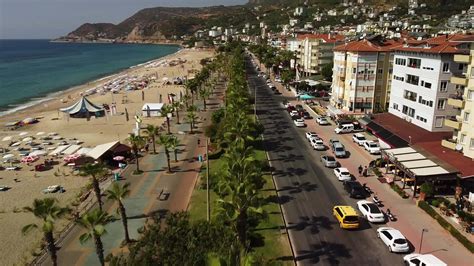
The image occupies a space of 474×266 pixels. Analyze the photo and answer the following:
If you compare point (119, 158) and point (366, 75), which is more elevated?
point (366, 75)

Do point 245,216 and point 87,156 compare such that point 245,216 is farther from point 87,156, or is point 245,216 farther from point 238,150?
point 87,156

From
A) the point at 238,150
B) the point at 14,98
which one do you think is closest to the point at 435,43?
the point at 238,150

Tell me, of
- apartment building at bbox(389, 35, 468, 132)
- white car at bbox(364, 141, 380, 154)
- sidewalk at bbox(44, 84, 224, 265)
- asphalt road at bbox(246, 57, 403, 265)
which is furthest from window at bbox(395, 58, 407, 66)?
sidewalk at bbox(44, 84, 224, 265)

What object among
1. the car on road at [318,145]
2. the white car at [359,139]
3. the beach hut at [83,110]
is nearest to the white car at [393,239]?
the car on road at [318,145]

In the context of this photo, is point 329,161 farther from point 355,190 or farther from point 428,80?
point 428,80

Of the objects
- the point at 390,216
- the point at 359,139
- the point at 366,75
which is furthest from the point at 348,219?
the point at 366,75

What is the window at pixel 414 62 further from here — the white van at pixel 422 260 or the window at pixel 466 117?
the white van at pixel 422 260
